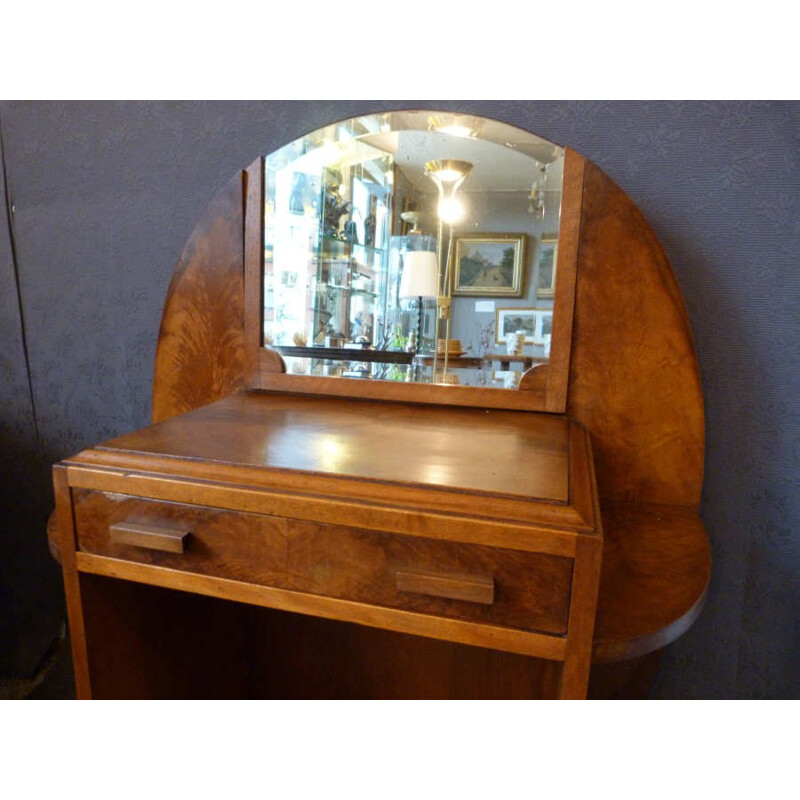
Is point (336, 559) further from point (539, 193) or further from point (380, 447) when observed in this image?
point (539, 193)

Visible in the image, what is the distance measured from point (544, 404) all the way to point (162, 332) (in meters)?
0.75

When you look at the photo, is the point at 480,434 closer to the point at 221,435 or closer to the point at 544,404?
the point at 544,404

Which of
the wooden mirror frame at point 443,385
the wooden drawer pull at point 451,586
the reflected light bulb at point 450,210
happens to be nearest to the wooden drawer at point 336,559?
the wooden drawer pull at point 451,586

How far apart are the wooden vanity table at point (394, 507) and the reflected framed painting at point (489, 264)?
0.07m

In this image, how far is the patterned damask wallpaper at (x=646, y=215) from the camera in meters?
0.87

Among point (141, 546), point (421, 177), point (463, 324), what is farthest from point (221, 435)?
point (421, 177)

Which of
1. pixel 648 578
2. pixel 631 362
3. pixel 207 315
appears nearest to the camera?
pixel 648 578

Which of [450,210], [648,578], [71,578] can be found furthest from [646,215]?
[71,578]

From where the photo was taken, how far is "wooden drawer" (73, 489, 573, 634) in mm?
534

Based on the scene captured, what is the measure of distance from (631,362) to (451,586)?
0.52 meters

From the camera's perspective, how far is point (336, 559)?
0.57 m

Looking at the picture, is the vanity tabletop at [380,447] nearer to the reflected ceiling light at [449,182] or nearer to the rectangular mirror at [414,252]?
the rectangular mirror at [414,252]

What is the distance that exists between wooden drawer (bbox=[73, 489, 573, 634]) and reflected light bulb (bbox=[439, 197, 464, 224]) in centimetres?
57

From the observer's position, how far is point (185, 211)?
1.12 meters
